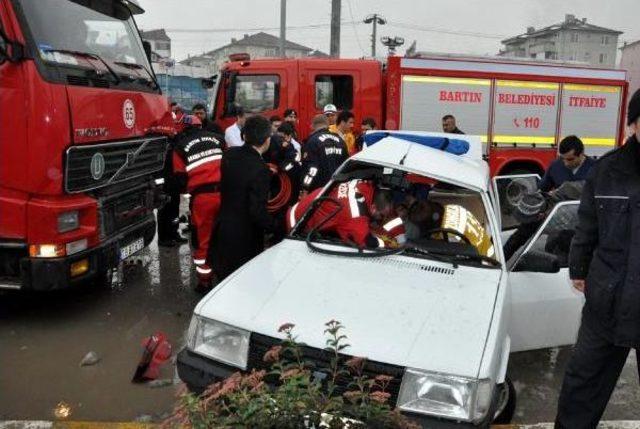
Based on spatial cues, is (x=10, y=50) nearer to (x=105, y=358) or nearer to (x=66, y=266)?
(x=66, y=266)

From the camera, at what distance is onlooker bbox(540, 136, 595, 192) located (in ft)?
17.6

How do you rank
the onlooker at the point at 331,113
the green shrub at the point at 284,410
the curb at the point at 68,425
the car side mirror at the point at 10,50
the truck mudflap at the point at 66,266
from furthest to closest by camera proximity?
the onlooker at the point at 331,113 → the truck mudflap at the point at 66,266 → the car side mirror at the point at 10,50 → the curb at the point at 68,425 → the green shrub at the point at 284,410

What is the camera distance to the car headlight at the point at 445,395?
2344 mm

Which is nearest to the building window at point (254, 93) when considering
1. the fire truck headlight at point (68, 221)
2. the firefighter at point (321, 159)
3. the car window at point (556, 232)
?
the firefighter at point (321, 159)

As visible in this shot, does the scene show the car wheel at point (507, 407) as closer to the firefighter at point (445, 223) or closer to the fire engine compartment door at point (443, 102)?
the firefighter at point (445, 223)

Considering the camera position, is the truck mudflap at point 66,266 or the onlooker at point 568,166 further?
the onlooker at point 568,166

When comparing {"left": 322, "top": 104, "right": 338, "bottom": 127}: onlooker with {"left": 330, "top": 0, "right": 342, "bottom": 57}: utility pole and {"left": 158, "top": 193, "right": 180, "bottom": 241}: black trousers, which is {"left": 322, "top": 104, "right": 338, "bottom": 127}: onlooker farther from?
{"left": 330, "top": 0, "right": 342, "bottom": 57}: utility pole

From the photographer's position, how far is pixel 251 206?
4227 mm

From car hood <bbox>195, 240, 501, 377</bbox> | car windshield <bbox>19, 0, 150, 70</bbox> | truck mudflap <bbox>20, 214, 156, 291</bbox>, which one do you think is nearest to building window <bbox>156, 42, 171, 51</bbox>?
car windshield <bbox>19, 0, 150, 70</bbox>

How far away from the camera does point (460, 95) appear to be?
977cm

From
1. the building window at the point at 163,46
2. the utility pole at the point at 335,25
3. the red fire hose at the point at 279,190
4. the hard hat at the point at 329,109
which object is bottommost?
the red fire hose at the point at 279,190

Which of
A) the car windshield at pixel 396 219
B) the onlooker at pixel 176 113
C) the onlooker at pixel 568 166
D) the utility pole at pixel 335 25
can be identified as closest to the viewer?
the car windshield at pixel 396 219

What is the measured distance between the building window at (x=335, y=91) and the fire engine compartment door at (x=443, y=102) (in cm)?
89

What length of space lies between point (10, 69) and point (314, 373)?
304 centimetres
